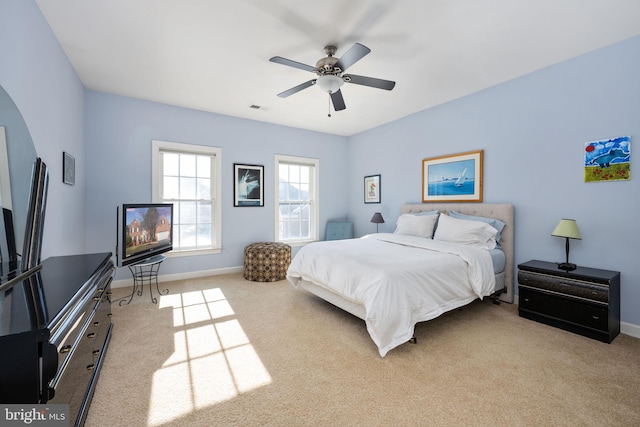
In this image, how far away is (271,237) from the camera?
5.33 meters

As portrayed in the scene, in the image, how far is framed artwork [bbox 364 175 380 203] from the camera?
5543 mm

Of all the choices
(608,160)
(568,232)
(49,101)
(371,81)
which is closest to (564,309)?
(568,232)

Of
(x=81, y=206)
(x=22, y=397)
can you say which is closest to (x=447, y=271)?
(x=22, y=397)

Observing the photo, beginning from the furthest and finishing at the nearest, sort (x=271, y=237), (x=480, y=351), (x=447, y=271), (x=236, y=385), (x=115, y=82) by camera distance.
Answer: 1. (x=271, y=237)
2. (x=115, y=82)
3. (x=447, y=271)
4. (x=480, y=351)
5. (x=236, y=385)

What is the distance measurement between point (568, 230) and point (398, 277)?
194 cm

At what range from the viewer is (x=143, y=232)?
3506 millimetres

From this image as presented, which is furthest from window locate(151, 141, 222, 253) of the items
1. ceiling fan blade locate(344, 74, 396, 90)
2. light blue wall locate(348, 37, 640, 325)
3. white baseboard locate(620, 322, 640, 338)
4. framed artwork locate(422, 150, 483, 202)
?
white baseboard locate(620, 322, 640, 338)

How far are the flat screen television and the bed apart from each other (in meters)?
1.88

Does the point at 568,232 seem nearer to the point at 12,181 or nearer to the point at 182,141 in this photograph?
the point at 12,181

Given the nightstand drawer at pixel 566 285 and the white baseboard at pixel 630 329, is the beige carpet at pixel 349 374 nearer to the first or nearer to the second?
the white baseboard at pixel 630 329

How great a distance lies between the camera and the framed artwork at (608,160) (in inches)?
106

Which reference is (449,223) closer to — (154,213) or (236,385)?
(236,385)

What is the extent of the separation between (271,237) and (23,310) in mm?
4225

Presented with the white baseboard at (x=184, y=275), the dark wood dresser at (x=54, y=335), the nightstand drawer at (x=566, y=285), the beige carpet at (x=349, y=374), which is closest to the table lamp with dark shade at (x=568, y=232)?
the nightstand drawer at (x=566, y=285)
